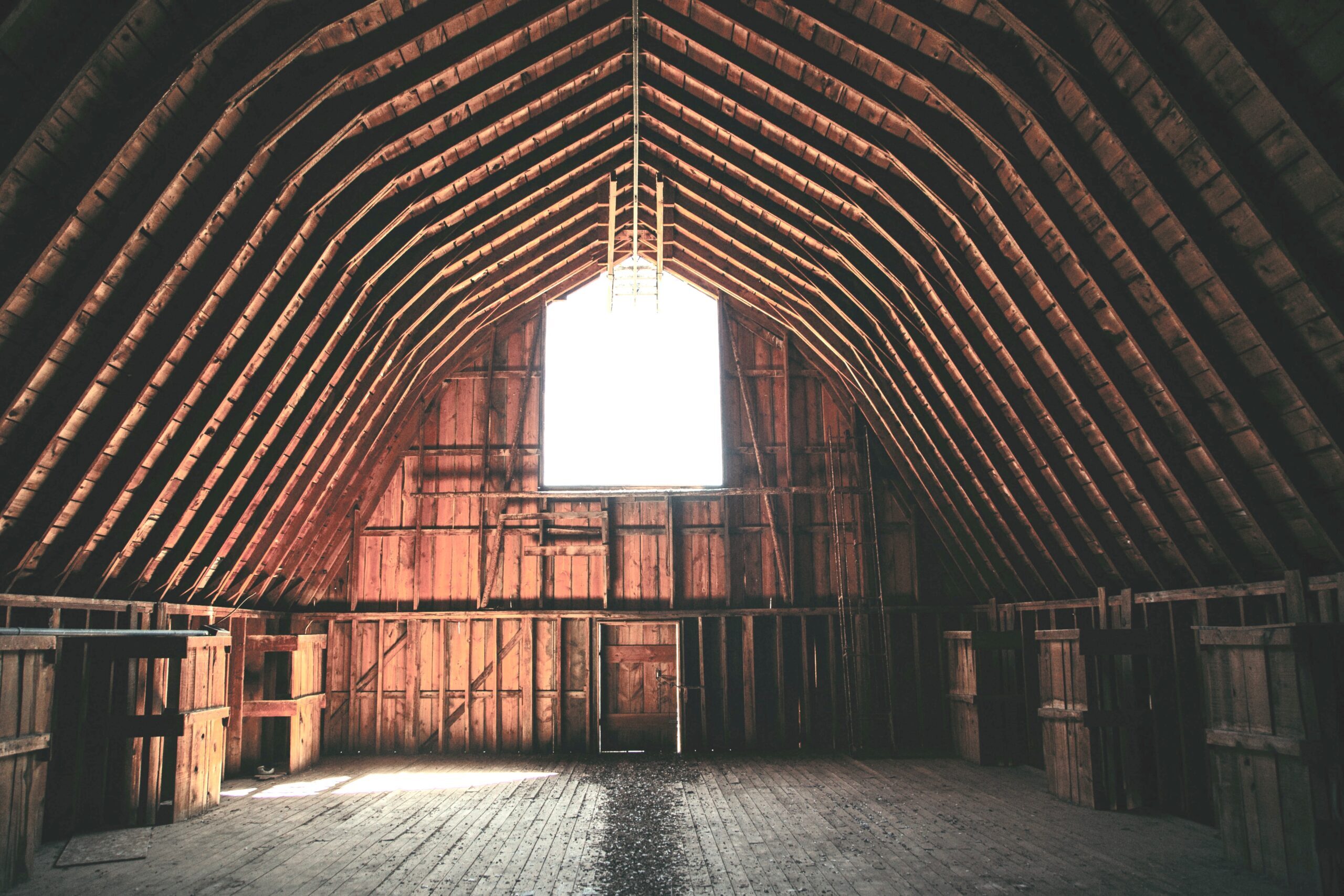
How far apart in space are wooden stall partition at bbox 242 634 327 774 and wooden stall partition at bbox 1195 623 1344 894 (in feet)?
30.1

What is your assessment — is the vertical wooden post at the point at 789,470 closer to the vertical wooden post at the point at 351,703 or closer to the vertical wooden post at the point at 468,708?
the vertical wooden post at the point at 468,708

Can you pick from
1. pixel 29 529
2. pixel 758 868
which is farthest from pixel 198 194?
pixel 758 868

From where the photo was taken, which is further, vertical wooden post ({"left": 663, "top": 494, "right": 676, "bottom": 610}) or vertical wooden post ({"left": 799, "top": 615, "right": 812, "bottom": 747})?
vertical wooden post ({"left": 663, "top": 494, "right": 676, "bottom": 610})

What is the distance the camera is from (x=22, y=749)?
595 centimetres

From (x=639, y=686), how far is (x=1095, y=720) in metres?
6.06

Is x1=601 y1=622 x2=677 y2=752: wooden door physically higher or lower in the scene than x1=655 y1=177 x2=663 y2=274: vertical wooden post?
lower

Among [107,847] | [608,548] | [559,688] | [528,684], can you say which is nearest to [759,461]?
[608,548]

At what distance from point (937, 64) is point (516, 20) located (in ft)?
10.6

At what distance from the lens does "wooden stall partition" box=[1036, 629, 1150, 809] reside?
7.85 metres

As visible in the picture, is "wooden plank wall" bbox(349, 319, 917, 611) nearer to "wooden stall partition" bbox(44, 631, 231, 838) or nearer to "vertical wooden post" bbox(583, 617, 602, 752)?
"vertical wooden post" bbox(583, 617, 602, 752)

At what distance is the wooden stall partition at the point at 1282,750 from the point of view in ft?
17.4

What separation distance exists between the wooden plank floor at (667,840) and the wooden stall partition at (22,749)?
0.25 m

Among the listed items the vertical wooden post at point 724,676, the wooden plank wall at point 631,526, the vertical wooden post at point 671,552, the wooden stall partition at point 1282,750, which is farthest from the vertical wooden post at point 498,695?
the wooden stall partition at point 1282,750

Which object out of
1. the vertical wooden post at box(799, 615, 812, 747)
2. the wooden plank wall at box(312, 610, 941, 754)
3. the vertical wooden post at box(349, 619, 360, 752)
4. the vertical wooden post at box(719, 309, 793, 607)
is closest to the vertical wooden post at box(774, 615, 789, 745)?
the wooden plank wall at box(312, 610, 941, 754)
